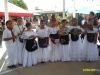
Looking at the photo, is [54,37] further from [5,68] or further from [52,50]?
[5,68]

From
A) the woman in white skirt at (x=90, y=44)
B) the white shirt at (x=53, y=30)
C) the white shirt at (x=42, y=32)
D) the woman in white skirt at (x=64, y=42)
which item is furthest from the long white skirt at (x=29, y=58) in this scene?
the woman in white skirt at (x=90, y=44)

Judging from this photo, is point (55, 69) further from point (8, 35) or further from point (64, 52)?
point (8, 35)

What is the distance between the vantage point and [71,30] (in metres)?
6.64

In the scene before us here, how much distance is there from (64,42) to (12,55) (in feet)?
6.51

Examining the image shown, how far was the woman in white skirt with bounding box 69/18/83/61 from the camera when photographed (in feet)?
21.7

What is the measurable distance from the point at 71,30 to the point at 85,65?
1.40 metres

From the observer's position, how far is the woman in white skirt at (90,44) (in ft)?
21.6

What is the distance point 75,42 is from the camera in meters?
6.78

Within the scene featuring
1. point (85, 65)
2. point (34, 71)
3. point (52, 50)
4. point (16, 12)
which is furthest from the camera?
point (16, 12)

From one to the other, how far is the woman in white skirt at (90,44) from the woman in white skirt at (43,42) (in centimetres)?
148

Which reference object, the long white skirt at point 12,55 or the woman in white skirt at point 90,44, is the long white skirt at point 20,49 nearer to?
the long white skirt at point 12,55

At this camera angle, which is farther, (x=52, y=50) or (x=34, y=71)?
(x=52, y=50)

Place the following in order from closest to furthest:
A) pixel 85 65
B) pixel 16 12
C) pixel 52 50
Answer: pixel 85 65
pixel 52 50
pixel 16 12

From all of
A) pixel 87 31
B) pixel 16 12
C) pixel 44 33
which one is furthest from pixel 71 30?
pixel 16 12
